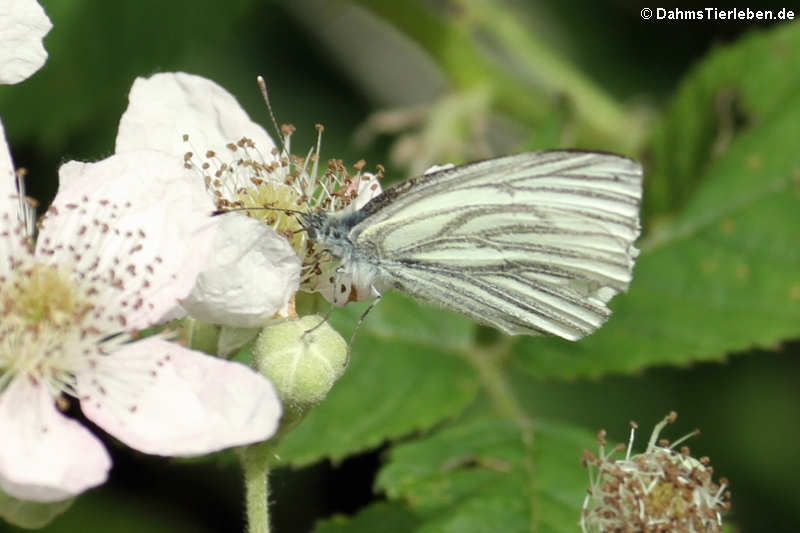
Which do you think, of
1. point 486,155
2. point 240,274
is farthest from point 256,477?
point 486,155

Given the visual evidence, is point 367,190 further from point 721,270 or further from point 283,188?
point 721,270

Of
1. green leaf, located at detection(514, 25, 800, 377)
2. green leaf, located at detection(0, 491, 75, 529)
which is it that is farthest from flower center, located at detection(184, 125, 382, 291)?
green leaf, located at detection(514, 25, 800, 377)

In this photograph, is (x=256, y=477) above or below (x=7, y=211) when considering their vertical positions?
below

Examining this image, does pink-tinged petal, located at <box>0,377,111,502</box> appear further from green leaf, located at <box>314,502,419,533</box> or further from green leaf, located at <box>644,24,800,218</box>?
green leaf, located at <box>644,24,800,218</box>

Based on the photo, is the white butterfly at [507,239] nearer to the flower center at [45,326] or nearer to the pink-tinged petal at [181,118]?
the pink-tinged petal at [181,118]

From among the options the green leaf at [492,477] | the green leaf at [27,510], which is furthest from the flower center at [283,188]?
the green leaf at [27,510]

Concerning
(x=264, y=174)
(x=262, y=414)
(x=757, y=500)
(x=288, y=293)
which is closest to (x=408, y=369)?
(x=264, y=174)
